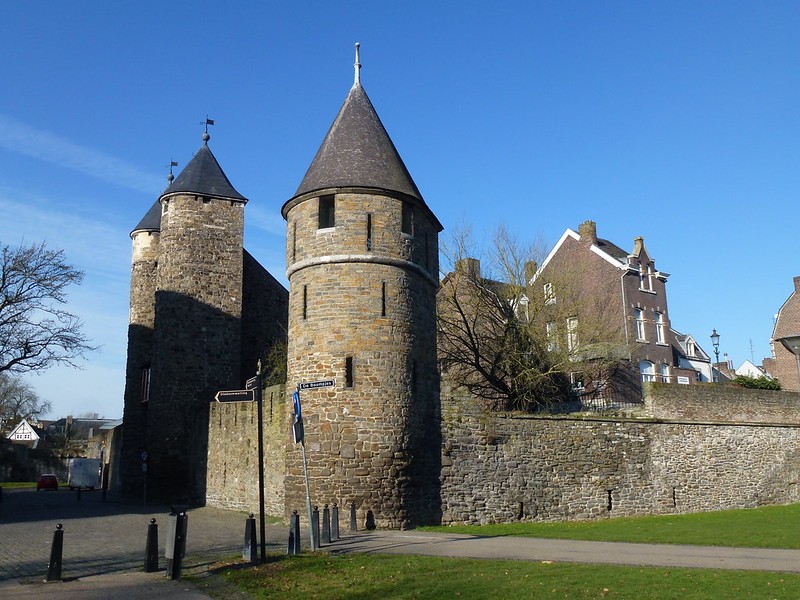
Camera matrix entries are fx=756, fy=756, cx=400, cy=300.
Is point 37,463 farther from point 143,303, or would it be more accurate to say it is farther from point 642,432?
point 642,432

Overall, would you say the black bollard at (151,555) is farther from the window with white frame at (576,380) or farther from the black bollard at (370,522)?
the window with white frame at (576,380)

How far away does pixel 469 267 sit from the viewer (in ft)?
104

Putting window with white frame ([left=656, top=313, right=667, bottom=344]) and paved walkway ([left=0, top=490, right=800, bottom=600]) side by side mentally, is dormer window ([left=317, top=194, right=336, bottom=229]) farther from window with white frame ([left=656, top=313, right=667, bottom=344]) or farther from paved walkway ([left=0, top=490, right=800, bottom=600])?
window with white frame ([left=656, top=313, right=667, bottom=344])

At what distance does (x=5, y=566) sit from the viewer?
40.1 feet

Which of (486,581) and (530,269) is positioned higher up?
(530,269)

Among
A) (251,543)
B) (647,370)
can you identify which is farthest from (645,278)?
(251,543)

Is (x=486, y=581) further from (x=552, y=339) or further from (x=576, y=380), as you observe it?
(x=576, y=380)

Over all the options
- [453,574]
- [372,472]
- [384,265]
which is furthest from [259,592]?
[384,265]

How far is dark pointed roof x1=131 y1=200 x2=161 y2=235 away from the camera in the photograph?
34.4 metres

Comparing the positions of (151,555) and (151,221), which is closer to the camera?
(151,555)

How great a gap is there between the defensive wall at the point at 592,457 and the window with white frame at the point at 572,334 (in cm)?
502

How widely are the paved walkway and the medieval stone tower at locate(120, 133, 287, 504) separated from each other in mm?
8814

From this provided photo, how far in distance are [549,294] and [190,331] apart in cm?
1461

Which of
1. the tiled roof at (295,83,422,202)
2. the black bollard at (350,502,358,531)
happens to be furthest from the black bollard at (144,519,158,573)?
the tiled roof at (295,83,422,202)
